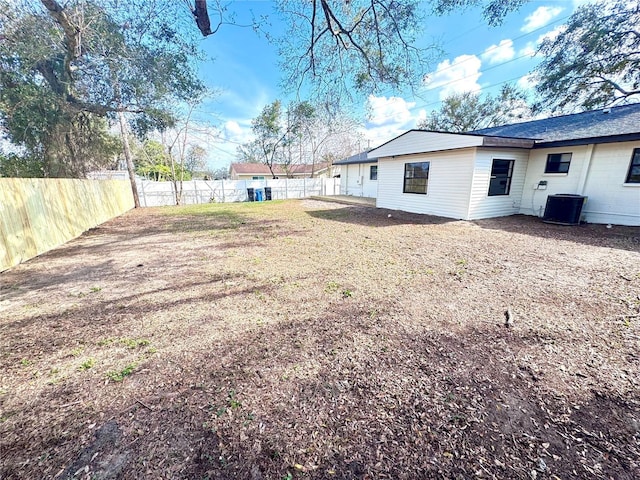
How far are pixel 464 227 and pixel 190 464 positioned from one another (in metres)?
7.55

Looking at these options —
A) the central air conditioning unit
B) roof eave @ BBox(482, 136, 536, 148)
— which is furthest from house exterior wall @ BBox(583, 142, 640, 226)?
roof eave @ BBox(482, 136, 536, 148)

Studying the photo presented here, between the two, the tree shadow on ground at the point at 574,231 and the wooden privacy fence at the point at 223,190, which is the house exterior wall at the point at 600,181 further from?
the wooden privacy fence at the point at 223,190

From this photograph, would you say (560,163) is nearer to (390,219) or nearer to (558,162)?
(558,162)

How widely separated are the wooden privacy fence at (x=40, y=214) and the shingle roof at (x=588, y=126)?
12.5 metres

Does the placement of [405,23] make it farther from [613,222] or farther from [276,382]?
[613,222]

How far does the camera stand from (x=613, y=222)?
6977 mm

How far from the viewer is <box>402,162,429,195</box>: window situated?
9244 mm

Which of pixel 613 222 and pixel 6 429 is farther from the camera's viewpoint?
pixel 613 222

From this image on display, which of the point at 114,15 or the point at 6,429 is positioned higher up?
the point at 114,15

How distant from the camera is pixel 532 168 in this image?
8398 millimetres

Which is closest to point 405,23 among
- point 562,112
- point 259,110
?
point 562,112

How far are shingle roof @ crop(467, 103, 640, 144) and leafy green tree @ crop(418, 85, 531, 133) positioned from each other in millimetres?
12164

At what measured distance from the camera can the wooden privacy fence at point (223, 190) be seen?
15914mm

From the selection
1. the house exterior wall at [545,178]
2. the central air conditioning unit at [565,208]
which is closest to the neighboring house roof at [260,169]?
the house exterior wall at [545,178]
